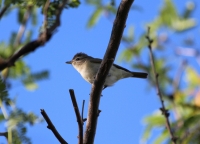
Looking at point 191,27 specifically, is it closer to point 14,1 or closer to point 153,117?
point 153,117

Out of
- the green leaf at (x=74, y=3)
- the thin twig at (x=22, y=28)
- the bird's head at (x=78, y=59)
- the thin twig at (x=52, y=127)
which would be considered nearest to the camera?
the thin twig at (x=52, y=127)

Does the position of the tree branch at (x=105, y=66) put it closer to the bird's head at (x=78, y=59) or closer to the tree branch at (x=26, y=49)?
the tree branch at (x=26, y=49)

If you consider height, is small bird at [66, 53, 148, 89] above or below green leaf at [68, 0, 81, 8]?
below

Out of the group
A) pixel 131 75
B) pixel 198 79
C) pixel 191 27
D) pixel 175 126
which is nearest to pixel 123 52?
pixel 131 75

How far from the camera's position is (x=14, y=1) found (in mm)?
2328

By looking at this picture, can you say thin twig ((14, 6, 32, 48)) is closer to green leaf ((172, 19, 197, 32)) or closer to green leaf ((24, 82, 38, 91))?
green leaf ((24, 82, 38, 91))

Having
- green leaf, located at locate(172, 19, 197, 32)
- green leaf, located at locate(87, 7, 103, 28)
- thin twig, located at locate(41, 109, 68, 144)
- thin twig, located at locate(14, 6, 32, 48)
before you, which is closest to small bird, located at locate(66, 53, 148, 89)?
green leaf, located at locate(87, 7, 103, 28)

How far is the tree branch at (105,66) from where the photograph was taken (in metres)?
2.35

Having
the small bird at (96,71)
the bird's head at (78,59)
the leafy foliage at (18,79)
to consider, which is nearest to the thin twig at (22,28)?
the leafy foliage at (18,79)

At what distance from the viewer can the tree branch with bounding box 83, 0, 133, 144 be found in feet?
7.69

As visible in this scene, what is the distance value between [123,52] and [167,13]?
2.87 feet

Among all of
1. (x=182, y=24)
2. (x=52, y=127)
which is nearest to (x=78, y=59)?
(x=182, y=24)

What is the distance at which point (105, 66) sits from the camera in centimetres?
255

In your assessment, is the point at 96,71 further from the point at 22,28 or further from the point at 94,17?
the point at 22,28
